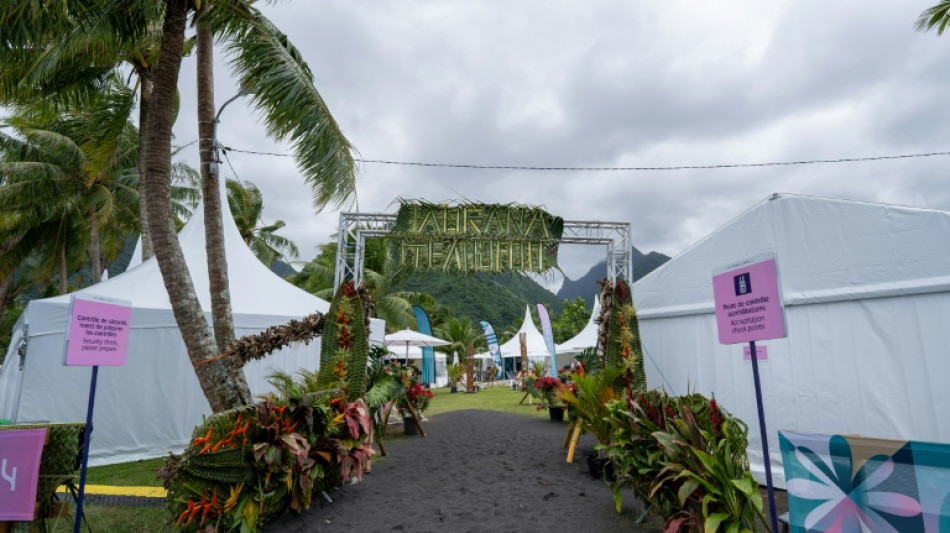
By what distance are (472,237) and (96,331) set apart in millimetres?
7664

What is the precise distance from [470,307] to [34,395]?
155 feet

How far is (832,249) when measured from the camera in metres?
5.12

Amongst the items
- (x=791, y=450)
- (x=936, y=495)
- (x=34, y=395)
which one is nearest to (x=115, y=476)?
(x=34, y=395)

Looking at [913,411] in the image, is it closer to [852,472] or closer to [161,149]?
[852,472]

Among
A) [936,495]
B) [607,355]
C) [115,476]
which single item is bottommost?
[115,476]

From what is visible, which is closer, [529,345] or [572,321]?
Answer: [529,345]

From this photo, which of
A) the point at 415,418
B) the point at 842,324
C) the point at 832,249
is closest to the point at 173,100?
the point at 415,418

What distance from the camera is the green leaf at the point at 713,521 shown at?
2963 mm

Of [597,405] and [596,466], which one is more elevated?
[597,405]

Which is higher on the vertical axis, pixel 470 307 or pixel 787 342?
pixel 470 307

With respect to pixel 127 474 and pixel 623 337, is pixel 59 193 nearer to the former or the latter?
A: pixel 127 474

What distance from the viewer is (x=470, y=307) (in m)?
54.2

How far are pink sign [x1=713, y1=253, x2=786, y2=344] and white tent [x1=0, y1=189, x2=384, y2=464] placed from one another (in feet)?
24.1

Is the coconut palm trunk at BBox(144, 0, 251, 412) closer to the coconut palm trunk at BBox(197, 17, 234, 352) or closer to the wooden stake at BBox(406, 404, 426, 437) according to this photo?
the coconut palm trunk at BBox(197, 17, 234, 352)
